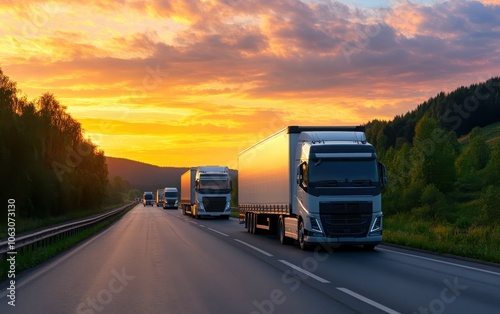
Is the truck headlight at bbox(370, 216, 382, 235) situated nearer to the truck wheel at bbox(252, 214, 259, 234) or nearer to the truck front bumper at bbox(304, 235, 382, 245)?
the truck front bumper at bbox(304, 235, 382, 245)

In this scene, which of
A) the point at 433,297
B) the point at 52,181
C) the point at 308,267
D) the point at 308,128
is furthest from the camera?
the point at 52,181

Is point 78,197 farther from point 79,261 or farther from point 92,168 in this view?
point 79,261

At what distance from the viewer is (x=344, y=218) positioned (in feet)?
65.9

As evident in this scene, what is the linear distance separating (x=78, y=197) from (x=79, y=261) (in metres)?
57.9

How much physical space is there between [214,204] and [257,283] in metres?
40.1

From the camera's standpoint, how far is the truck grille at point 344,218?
20.0 m

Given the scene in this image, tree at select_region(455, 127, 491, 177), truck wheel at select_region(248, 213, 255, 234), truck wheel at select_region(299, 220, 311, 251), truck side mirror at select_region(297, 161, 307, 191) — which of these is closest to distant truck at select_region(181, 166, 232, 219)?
truck wheel at select_region(248, 213, 255, 234)

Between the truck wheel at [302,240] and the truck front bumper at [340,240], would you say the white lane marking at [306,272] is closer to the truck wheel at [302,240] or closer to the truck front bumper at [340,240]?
the truck front bumper at [340,240]

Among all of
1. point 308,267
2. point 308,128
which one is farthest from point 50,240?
point 308,267

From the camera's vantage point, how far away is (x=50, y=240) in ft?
78.1

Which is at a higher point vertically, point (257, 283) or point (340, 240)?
point (340, 240)

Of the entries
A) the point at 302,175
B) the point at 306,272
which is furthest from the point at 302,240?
the point at 306,272

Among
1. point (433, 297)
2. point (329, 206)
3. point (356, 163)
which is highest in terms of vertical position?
point (356, 163)

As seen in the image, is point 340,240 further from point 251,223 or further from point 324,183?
point 251,223
